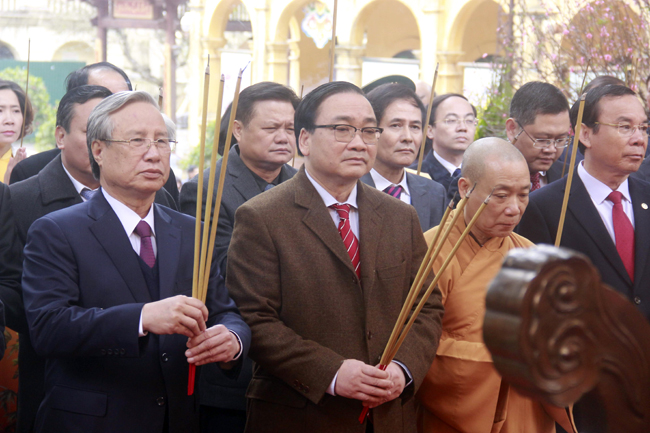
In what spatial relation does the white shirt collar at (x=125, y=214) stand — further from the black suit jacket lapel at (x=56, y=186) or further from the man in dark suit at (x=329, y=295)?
the black suit jacket lapel at (x=56, y=186)

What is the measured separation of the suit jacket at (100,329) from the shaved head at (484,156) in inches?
38.1

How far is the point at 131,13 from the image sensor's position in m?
18.2

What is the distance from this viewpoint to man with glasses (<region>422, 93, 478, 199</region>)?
4.35 metres

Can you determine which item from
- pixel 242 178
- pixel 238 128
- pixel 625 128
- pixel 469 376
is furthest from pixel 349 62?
pixel 469 376

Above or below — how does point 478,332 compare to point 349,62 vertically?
below

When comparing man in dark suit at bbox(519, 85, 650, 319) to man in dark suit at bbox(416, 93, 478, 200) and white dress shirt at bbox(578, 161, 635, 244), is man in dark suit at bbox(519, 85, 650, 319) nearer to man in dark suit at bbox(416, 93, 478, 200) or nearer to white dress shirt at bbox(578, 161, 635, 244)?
white dress shirt at bbox(578, 161, 635, 244)

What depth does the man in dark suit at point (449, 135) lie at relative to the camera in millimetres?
4348

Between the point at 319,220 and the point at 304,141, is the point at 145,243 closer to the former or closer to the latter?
the point at 319,220

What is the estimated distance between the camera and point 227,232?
115 inches

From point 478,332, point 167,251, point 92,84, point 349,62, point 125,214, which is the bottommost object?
point 478,332

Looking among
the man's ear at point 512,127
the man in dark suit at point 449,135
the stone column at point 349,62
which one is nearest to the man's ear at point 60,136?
the man's ear at point 512,127

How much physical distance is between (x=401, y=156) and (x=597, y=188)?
90 centimetres

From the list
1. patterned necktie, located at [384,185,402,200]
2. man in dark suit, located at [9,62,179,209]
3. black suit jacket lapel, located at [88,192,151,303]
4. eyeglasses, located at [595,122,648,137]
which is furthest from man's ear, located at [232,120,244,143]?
eyeglasses, located at [595,122,648,137]

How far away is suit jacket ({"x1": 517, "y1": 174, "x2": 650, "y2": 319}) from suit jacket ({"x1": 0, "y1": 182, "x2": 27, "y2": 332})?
1.89 meters
